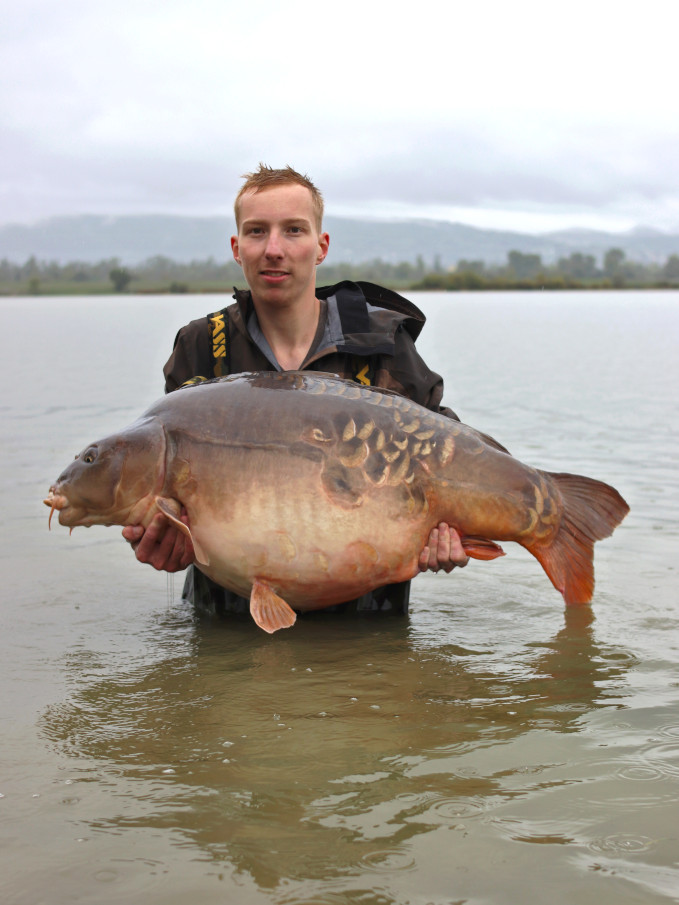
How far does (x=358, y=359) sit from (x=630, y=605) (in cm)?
182

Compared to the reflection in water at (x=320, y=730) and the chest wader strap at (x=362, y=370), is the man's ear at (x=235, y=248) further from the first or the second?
the reflection in water at (x=320, y=730)

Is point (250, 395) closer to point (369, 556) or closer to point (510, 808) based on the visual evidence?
point (369, 556)

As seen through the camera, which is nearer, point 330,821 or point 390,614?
point 330,821

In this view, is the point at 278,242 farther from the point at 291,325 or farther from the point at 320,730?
the point at 320,730

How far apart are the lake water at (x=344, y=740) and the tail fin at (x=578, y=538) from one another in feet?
1.19

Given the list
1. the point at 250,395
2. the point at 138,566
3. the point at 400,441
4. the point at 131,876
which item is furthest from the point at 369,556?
the point at 138,566

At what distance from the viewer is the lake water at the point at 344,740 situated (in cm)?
267

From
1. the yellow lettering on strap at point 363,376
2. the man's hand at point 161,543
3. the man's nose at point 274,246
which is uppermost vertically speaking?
the man's nose at point 274,246

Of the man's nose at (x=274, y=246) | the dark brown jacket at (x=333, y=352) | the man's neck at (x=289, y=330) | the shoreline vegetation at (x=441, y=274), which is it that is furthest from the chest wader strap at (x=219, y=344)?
the shoreline vegetation at (x=441, y=274)

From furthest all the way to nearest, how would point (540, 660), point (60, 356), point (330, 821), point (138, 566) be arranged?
point (60, 356)
point (138, 566)
point (540, 660)
point (330, 821)

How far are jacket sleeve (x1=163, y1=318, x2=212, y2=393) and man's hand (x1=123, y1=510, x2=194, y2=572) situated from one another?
1.01 metres

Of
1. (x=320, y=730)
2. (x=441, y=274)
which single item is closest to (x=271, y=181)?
(x=320, y=730)

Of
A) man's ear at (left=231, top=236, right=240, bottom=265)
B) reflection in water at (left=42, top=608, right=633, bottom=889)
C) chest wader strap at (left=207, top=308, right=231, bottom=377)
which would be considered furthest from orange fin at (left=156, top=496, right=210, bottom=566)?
man's ear at (left=231, top=236, right=240, bottom=265)

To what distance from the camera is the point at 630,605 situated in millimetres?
5117
